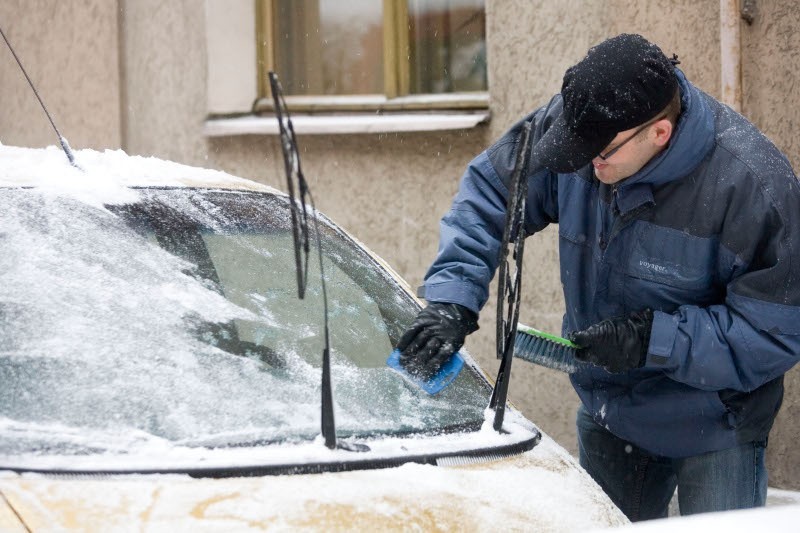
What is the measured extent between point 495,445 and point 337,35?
196 inches

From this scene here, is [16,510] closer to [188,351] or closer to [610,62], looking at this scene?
[188,351]

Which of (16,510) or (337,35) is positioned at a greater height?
(337,35)

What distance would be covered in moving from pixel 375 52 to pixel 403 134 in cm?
94

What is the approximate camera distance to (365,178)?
607 cm

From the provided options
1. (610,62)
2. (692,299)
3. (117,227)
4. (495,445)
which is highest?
(610,62)

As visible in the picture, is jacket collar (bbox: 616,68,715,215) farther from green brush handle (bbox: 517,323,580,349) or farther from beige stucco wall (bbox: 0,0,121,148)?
beige stucco wall (bbox: 0,0,121,148)

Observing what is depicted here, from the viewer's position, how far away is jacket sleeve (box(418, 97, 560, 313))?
8.40ft

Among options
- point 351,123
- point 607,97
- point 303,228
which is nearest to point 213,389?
point 303,228

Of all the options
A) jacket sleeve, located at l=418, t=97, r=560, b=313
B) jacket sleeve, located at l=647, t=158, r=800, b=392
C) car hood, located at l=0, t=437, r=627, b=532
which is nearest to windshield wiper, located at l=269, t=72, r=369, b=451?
car hood, located at l=0, t=437, r=627, b=532

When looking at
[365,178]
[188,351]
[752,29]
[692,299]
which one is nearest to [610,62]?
[692,299]

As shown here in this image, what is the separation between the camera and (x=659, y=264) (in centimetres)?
255

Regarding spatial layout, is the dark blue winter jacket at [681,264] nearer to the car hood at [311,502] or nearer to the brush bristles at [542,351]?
the brush bristles at [542,351]

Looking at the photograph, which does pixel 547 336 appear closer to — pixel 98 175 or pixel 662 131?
pixel 662 131

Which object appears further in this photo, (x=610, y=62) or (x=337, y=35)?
(x=337, y=35)
